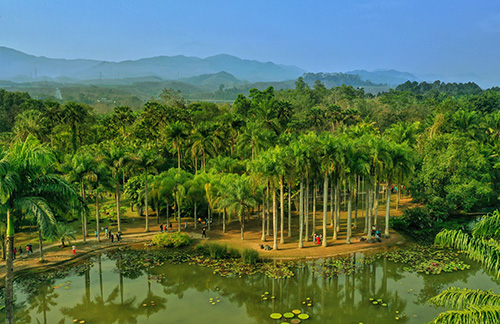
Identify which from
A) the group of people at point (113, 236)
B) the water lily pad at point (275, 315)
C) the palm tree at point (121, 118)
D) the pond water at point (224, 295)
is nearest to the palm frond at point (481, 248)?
the pond water at point (224, 295)

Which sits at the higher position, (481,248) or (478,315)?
(481,248)

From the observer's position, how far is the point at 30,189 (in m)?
15.4

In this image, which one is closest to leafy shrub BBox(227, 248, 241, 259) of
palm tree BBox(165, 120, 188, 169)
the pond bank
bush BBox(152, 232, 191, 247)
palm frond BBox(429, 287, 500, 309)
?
the pond bank

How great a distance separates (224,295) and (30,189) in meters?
14.5

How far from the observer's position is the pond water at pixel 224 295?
22.2m

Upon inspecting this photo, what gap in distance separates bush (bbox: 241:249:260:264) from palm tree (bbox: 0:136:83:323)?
55.9ft

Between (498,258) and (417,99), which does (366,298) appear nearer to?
(498,258)

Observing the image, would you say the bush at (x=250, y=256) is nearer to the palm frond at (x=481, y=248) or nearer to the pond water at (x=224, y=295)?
the pond water at (x=224, y=295)

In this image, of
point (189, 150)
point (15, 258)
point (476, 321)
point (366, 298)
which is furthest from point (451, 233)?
point (189, 150)

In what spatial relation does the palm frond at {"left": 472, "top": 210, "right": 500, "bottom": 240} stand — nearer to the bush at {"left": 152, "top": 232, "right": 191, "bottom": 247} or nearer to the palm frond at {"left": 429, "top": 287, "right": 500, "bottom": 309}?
the palm frond at {"left": 429, "top": 287, "right": 500, "bottom": 309}

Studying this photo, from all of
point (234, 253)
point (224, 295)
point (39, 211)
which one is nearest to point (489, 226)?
point (39, 211)

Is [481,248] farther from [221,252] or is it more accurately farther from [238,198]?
[238,198]

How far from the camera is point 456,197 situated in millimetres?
38281

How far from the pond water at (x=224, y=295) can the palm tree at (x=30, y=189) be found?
8.72 metres
